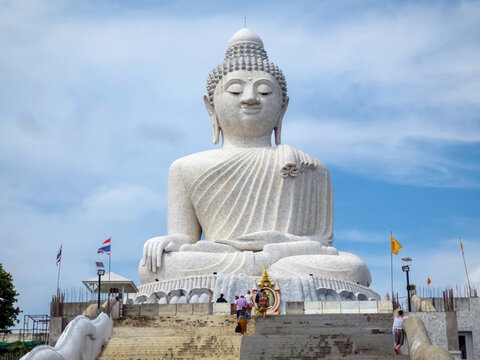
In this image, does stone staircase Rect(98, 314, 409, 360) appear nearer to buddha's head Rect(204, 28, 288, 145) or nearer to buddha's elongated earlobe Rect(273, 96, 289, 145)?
buddha's head Rect(204, 28, 288, 145)

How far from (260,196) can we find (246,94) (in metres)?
2.76

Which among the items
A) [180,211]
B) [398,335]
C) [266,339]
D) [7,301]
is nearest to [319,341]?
[266,339]

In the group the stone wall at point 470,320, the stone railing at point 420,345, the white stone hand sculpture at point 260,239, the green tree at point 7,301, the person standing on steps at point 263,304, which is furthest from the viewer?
the green tree at point 7,301

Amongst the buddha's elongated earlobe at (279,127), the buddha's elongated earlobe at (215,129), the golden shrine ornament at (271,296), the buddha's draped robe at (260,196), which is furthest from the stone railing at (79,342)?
the buddha's elongated earlobe at (279,127)

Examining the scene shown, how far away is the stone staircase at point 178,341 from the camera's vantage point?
1217 cm

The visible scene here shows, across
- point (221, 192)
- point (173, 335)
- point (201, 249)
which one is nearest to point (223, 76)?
point (221, 192)

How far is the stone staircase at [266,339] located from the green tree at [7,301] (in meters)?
13.1

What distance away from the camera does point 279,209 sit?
2123 cm

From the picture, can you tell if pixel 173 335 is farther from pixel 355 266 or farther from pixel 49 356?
pixel 355 266

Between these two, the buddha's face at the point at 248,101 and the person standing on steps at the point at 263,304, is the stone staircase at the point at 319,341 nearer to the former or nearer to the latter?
the person standing on steps at the point at 263,304

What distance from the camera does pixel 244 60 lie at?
73.4ft

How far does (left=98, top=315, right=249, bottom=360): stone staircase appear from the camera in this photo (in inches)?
479

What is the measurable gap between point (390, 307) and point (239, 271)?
4318 mm

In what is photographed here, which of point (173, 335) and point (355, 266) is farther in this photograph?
point (355, 266)
